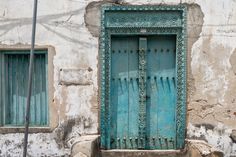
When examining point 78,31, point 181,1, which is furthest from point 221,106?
point 78,31

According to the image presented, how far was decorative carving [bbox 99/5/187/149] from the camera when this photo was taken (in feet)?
22.8

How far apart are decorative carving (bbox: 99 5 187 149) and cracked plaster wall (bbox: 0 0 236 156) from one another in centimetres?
10

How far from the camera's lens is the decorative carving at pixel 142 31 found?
22.8 ft

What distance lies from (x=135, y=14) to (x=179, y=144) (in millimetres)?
2041

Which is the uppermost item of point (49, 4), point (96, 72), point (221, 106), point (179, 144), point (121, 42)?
point (49, 4)

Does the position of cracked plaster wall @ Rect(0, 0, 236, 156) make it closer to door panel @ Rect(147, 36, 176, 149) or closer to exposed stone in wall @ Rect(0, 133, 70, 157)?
exposed stone in wall @ Rect(0, 133, 70, 157)

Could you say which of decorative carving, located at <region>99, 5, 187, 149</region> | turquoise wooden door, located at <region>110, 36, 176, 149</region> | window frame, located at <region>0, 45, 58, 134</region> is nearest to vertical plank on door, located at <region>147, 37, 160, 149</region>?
turquoise wooden door, located at <region>110, 36, 176, 149</region>

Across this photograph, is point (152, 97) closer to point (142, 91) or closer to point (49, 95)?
point (142, 91)

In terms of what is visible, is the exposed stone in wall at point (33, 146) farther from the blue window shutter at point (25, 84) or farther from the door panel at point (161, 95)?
the door panel at point (161, 95)

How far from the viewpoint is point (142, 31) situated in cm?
700

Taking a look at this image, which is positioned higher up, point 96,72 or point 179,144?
point 96,72

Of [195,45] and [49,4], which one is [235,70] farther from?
[49,4]

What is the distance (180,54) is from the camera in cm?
695

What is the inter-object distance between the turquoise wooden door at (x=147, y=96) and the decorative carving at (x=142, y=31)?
109 millimetres
